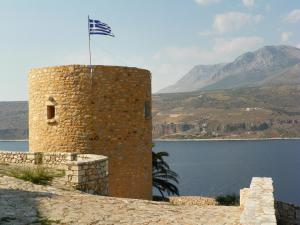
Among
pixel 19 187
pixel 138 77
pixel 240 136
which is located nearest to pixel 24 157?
pixel 19 187

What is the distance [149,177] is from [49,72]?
494 cm

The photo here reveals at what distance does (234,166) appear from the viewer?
297ft

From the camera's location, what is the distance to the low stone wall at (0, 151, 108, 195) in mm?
10305

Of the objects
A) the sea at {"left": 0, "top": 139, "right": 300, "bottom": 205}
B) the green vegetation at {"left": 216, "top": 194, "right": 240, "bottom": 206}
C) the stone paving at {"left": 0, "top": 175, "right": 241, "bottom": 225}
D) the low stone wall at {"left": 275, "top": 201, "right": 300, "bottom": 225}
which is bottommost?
the sea at {"left": 0, "top": 139, "right": 300, "bottom": 205}

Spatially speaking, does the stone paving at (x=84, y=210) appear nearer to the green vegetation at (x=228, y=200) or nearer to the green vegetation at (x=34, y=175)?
the green vegetation at (x=34, y=175)

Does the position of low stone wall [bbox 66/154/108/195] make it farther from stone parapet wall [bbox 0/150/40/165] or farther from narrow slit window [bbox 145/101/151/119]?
narrow slit window [bbox 145/101/151/119]

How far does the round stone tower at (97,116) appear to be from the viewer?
1400cm

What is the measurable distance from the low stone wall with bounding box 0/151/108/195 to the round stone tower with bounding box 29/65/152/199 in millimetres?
1597

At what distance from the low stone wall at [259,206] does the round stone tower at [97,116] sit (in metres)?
5.17

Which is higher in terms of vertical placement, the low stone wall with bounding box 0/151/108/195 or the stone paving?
the low stone wall with bounding box 0/151/108/195

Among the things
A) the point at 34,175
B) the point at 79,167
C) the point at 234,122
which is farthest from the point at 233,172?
the point at 234,122

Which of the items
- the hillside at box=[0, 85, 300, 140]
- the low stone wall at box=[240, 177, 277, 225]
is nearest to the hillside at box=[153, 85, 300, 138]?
the hillside at box=[0, 85, 300, 140]

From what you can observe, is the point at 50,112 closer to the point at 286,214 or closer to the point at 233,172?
the point at 286,214

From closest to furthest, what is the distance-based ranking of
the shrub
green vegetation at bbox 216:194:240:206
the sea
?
the shrub, green vegetation at bbox 216:194:240:206, the sea
